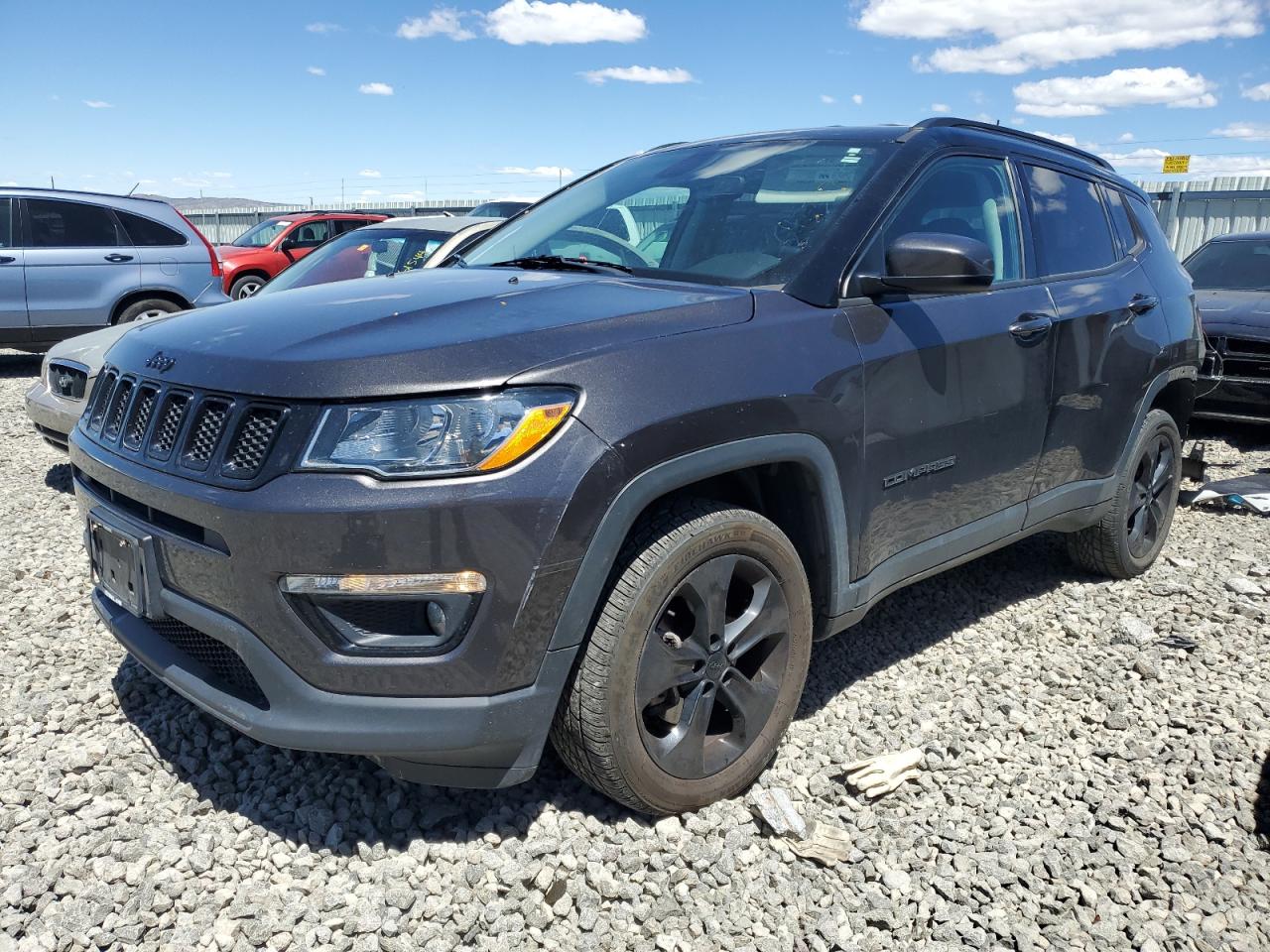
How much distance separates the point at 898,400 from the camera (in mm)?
2920

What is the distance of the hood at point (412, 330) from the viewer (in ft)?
7.12

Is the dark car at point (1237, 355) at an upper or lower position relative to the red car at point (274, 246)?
lower

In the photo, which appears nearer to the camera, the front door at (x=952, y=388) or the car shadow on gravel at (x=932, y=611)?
the front door at (x=952, y=388)

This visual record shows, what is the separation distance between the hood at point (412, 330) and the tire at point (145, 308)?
26.0 ft

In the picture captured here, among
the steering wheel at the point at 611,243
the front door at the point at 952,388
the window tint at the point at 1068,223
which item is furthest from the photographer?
the window tint at the point at 1068,223

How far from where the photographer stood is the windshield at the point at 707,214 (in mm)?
3031

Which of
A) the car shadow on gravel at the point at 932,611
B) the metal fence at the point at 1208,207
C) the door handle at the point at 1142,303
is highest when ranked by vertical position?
the metal fence at the point at 1208,207

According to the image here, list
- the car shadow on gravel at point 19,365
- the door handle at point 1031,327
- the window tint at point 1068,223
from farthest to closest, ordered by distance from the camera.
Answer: the car shadow on gravel at point 19,365
the window tint at point 1068,223
the door handle at point 1031,327

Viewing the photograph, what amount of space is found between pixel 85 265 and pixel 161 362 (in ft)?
28.2

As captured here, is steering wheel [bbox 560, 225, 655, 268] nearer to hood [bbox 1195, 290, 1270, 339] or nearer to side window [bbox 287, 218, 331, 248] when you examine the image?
hood [bbox 1195, 290, 1270, 339]

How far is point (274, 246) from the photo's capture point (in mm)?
15883

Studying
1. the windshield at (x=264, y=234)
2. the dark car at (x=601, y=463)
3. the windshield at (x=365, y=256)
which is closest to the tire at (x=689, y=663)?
the dark car at (x=601, y=463)

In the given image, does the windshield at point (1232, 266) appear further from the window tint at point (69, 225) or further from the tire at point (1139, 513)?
the window tint at point (69, 225)

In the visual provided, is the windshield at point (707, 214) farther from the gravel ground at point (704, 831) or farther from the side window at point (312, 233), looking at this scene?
the side window at point (312, 233)
